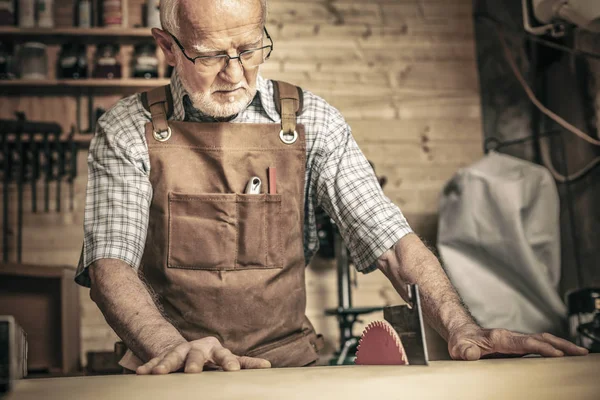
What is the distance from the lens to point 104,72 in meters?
3.65

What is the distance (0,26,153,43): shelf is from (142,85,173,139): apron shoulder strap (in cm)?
194

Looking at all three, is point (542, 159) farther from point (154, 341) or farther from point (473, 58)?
point (154, 341)

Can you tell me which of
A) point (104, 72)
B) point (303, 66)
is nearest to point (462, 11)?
point (303, 66)

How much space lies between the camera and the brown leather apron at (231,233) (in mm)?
1682

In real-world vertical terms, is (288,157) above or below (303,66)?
below

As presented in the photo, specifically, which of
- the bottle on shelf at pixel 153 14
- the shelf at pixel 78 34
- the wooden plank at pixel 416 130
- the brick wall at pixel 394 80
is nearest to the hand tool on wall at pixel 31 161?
the shelf at pixel 78 34

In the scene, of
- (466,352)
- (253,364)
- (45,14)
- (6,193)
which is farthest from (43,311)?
(466,352)

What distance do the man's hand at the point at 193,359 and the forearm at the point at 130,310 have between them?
0.14 m

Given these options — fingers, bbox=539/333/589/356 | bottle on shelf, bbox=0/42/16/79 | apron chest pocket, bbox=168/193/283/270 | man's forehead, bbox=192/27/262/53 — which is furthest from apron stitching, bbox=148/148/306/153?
bottle on shelf, bbox=0/42/16/79

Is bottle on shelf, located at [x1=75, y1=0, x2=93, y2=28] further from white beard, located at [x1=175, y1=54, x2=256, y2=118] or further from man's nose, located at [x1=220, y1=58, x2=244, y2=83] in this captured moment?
man's nose, located at [x1=220, y1=58, x2=244, y2=83]

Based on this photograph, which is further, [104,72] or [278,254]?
[104,72]

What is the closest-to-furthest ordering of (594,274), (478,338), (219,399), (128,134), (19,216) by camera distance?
(219,399) < (478,338) < (128,134) < (594,274) < (19,216)

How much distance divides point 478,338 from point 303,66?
282cm

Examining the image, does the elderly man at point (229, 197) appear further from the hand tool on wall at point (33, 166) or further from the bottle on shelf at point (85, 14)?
the bottle on shelf at point (85, 14)
